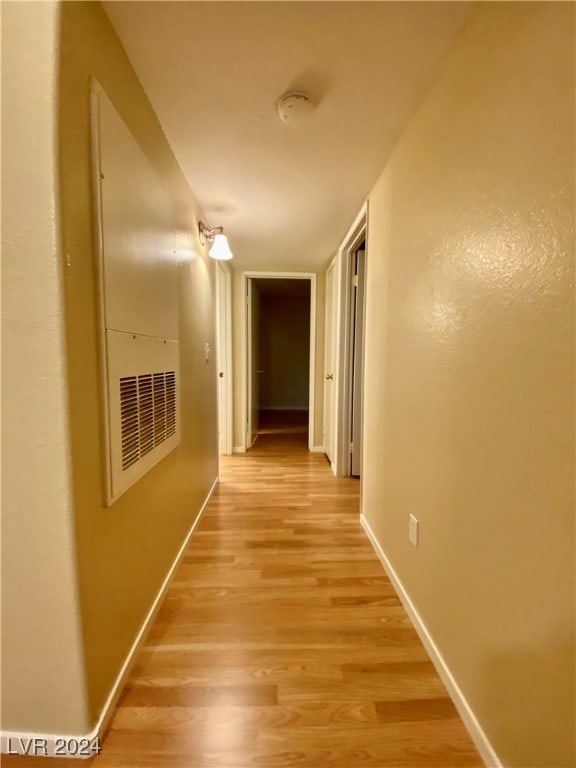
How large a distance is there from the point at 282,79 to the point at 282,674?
7.44ft

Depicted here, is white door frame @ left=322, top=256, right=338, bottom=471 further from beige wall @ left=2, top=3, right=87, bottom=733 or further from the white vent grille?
beige wall @ left=2, top=3, right=87, bottom=733

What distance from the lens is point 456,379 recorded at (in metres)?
1.10

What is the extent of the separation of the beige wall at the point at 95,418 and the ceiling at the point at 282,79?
0.45 feet

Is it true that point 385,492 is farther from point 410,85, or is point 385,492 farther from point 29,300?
point 410,85

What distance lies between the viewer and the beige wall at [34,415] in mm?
779

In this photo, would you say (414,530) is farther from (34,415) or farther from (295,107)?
(295,107)

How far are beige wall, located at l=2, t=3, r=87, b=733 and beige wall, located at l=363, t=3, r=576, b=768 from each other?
1177mm

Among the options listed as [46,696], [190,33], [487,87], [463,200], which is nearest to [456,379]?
[463,200]

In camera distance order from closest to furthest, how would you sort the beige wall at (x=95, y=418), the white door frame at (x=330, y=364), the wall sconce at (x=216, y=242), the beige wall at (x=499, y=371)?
the beige wall at (x=499, y=371), the beige wall at (x=95, y=418), the wall sconce at (x=216, y=242), the white door frame at (x=330, y=364)

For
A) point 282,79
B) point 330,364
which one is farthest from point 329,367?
point 282,79

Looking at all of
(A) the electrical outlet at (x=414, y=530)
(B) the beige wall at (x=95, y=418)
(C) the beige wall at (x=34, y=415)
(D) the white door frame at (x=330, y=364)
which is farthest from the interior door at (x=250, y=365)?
(C) the beige wall at (x=34, y=415)

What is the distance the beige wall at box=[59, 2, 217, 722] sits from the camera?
839 millimetres

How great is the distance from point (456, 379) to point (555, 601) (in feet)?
2.09

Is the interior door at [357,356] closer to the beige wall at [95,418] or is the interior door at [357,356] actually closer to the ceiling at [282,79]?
the ceiling at [282,79]
